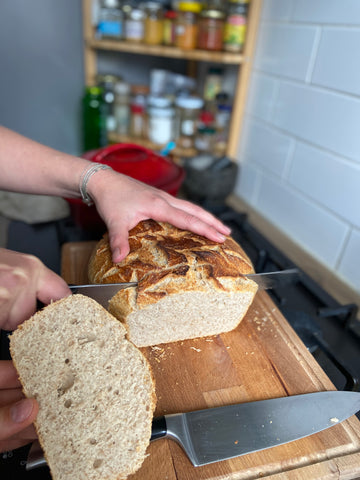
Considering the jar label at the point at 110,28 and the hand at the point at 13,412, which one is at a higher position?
the jar label at the point at 110,28

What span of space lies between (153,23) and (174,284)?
159 centimetres

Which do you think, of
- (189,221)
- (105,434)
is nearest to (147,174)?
(189,221)

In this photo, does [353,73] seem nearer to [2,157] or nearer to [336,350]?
[336,350]

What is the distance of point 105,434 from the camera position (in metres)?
0.73

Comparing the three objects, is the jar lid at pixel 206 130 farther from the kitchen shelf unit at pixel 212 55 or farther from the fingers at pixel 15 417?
the fingers at pixel 15 417

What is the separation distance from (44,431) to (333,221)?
4.12 feet

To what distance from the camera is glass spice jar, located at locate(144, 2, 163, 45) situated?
1.88 metres

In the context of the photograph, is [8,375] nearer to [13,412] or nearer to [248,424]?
[13,412]

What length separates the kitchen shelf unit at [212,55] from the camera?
1.80 m

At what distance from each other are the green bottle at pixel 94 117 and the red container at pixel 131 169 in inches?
28.7

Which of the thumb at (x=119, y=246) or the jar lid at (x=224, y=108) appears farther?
the jar lid at (x=224, y=108)

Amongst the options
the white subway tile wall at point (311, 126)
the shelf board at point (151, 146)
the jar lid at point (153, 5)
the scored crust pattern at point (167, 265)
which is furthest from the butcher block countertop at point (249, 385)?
the jar lid at point (153, 5)

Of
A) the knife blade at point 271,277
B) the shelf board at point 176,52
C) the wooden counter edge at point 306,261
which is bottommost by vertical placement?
the wooden counter edge at point 306,261

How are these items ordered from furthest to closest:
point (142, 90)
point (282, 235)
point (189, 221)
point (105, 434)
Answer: point (142, 90)
point (282, 235)
point (189, 221)
point (105, 434)
